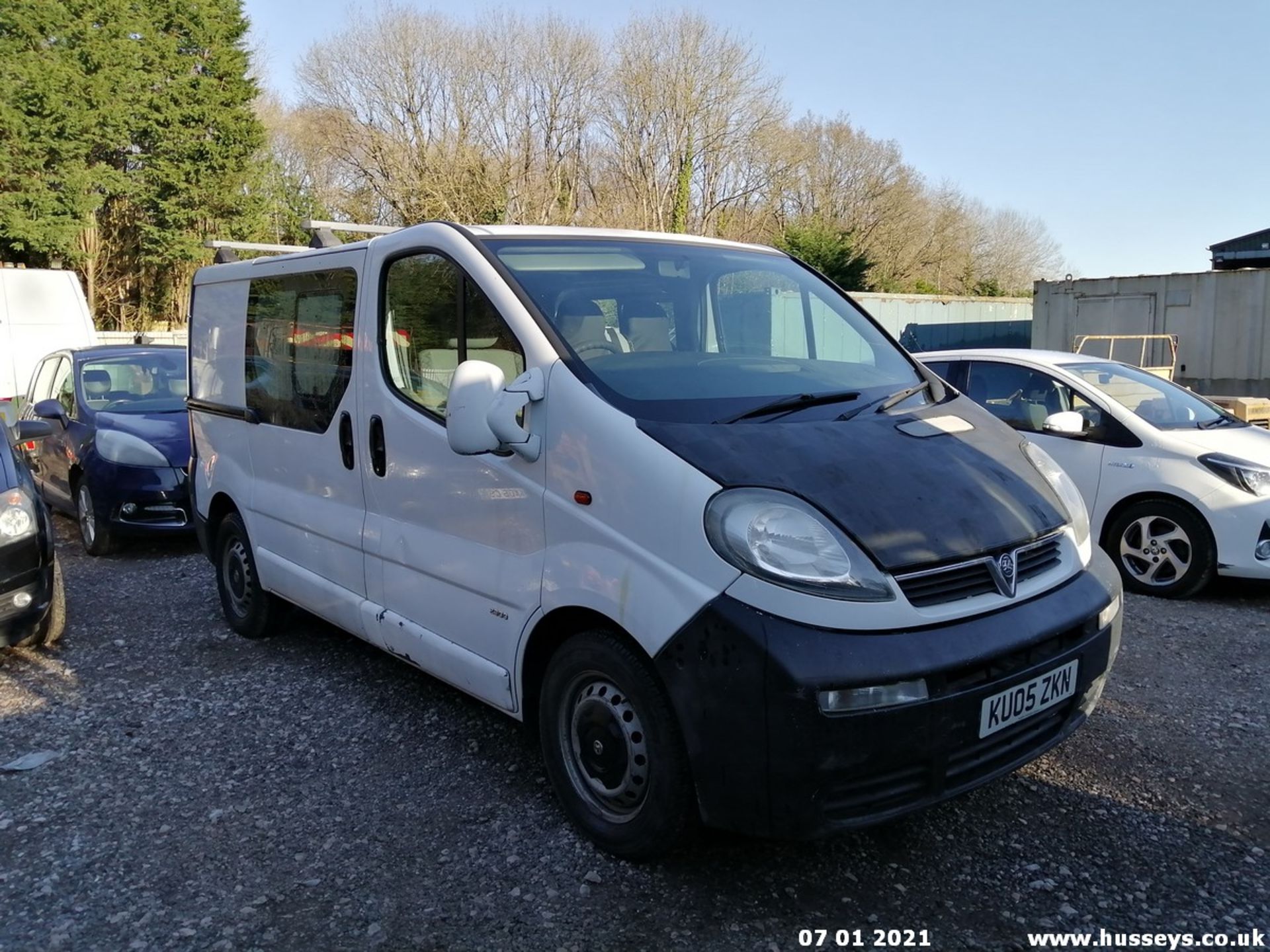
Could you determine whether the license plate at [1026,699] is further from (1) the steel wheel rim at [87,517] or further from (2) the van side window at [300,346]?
(1) the steel wheel rim at [87,517]

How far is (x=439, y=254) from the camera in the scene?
3656mm

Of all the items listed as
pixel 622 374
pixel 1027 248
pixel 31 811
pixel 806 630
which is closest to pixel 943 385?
pixel 622 374

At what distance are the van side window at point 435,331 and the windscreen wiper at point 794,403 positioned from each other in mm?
775

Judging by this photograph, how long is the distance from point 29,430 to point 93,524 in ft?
6.83

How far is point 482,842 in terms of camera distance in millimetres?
3254

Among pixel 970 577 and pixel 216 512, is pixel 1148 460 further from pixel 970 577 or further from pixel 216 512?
pixel 216 512

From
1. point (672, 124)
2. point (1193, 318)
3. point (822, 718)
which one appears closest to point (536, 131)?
point (672, 124)

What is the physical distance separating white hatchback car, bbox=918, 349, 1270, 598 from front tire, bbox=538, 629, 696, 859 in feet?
13.8

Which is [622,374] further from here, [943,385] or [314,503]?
[314,503]

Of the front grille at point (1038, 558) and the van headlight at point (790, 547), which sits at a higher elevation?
the van headlight at point (790, 547)

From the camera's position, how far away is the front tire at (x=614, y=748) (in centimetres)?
275

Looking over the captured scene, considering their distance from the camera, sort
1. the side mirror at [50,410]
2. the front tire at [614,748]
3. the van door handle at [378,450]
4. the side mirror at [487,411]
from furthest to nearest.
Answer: the side mirror at [50,410] < the van door handle at [378,450] < the side mirror at [487,411] < the front tire at [614,748]

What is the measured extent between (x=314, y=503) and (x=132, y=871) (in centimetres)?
176

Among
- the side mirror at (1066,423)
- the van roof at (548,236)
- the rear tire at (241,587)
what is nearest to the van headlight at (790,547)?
the van roof at (548,236)
